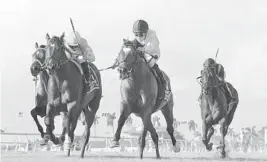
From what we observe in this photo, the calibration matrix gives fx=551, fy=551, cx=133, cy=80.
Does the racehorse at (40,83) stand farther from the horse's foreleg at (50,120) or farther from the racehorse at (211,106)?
the racehorse at (211,106)

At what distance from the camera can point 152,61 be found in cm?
1591

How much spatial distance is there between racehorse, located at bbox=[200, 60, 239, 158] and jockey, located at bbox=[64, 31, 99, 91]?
3538 mm

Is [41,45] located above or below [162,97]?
above

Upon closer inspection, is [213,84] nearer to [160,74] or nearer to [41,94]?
[160,74]

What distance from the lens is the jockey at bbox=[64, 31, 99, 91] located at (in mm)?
17328

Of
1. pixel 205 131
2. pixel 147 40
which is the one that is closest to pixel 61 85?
pixel 147 40

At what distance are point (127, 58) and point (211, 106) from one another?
189 inches

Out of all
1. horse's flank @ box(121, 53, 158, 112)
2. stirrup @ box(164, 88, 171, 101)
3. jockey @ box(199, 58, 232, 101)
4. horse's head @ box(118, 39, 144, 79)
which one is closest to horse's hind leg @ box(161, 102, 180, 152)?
stirrup @ box(164, 88, 171, 101)

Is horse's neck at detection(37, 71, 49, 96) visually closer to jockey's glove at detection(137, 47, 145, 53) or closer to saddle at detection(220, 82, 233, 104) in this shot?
jockey's glove at detection(137, 47, 145, 53)

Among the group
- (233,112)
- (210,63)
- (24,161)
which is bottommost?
(24,161)

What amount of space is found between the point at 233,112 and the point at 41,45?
7.36m

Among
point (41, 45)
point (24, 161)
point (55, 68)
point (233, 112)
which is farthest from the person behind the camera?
point (233, 112)

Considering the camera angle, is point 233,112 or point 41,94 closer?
point 41,94

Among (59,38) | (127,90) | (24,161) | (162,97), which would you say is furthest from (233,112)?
(24,161)
